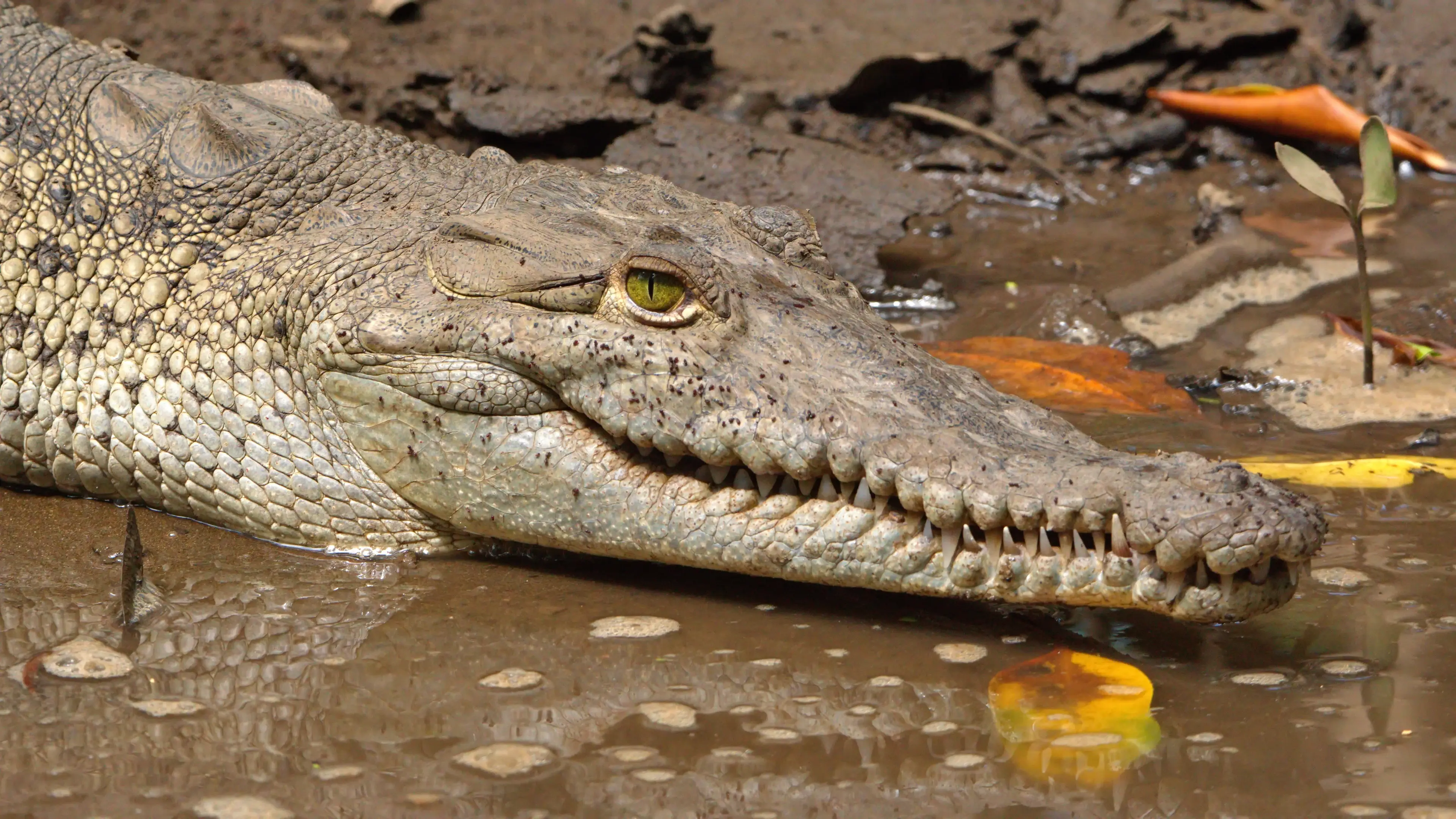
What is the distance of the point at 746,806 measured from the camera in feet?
8.27

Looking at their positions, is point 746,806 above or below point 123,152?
below

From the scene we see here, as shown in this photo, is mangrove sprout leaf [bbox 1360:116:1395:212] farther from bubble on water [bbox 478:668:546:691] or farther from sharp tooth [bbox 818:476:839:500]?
bubble on water [bbox 478:668:546:691]

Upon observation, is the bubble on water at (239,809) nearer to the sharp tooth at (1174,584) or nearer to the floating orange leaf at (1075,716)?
the floating orange leaf at (1075,716)

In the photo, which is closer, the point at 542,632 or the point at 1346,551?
the point at 542,632

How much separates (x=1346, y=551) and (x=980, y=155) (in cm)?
373

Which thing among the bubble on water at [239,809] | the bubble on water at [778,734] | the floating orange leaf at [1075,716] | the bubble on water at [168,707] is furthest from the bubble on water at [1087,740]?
the bubble on water at [168,707]

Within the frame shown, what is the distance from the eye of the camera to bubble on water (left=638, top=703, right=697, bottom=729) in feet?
9.11

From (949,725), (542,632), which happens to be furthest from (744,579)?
(949,725)

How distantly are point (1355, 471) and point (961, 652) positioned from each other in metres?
1.59

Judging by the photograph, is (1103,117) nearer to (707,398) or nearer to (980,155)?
(980,155)

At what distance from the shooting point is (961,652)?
3.06 metres

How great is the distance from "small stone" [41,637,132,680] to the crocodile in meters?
0.63

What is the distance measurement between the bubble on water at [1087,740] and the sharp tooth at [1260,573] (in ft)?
1.34

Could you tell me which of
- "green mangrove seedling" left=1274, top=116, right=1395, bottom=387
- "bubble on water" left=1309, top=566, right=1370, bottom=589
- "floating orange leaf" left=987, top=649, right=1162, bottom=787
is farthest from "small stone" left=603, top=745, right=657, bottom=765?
"green mangrove seedling" left=1274, top=116, right=1395, bottom=387
